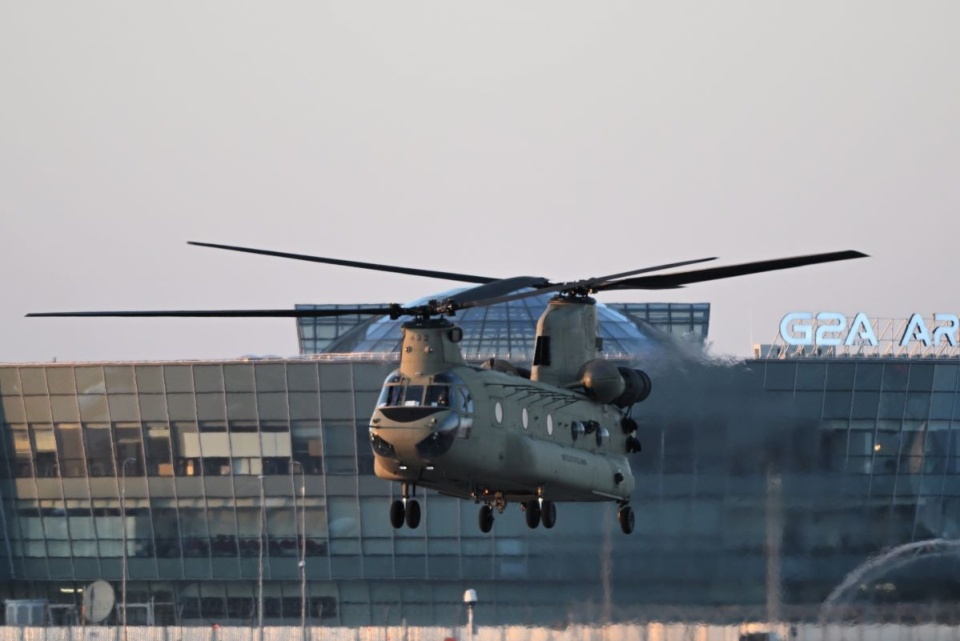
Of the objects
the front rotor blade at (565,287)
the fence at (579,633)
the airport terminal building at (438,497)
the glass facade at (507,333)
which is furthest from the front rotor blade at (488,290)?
the glass facade at (507,333)

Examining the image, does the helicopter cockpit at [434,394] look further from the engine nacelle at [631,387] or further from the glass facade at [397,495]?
the glass facade at [397,495]

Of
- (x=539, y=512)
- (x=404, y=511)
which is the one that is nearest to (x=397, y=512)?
(x=404, y=511)

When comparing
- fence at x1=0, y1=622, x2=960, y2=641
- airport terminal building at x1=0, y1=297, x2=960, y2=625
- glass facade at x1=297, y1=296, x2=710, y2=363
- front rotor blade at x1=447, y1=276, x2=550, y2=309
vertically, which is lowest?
fence at x1=0, y1=622, x2=960, y2=641

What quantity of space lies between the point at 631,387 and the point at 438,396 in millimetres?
9773

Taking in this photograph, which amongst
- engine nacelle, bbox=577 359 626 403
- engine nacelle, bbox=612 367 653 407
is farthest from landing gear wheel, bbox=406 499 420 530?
engine nacelle, bbox=612 367 653 407

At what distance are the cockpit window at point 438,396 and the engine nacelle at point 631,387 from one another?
9.18m

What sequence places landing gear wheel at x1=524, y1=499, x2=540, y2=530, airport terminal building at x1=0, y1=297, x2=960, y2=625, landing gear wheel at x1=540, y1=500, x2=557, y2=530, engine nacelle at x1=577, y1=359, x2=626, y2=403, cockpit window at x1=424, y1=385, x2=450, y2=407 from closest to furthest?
cockpit window at x1=424, y1=385, x2=450, y2=407 → landing gear wheel at x1=540, y1=500, x2=557, y2=530 → landing gear wheel at x1=524, y1=499, x2=540, y2=530 → engine nacelle at x1=577, y1=359, x2=626, y2=403 → airport terminal building at x1=0, y1=297, x2=960, y2=625

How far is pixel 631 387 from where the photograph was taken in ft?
179

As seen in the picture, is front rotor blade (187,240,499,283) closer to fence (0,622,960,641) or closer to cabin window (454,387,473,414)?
cabin window (454,387,473,414)

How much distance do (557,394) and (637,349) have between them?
5290 centimetres

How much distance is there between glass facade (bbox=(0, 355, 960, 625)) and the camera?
310 ft

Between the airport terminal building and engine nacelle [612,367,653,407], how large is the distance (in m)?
37.6

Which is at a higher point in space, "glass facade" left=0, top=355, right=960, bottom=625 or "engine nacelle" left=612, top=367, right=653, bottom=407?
"engine nacelle" left=612, top=367, right=653, bottom=407

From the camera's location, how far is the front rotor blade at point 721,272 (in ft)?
147
